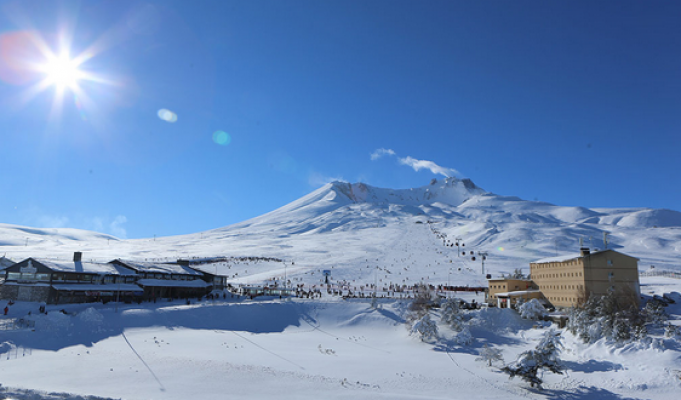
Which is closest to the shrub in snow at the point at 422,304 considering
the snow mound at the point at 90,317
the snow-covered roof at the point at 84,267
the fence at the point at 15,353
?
the snow mound at the point at 90,317

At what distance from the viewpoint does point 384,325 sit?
121 feet

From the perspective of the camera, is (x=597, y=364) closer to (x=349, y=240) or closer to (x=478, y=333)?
(x=478, y=333)

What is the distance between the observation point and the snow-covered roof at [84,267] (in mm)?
36188

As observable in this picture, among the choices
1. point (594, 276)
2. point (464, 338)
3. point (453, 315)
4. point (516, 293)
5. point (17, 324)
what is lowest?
point (464, 338)

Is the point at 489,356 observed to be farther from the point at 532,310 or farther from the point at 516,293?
the point at 516,293

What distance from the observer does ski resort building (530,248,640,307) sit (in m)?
38.2

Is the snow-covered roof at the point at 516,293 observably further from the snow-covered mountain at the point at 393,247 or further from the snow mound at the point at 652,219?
the snow mound at the point at 652,219

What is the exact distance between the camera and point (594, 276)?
38.5 metres

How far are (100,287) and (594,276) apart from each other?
42.7 m

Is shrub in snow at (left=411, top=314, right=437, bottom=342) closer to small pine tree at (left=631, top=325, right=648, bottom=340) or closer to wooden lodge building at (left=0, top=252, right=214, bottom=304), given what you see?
small pine tree at (left=631, top=325, right=648, bottom=340)

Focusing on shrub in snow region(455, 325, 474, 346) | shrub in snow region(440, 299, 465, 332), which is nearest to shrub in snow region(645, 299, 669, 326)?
shrub in snow region(455, 325, 474, 346)

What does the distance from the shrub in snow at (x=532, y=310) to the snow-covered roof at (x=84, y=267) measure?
35.7 meters

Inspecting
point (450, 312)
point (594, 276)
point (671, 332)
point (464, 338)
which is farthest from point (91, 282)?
point (671, 332)

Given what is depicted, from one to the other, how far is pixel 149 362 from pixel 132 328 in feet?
29.7
